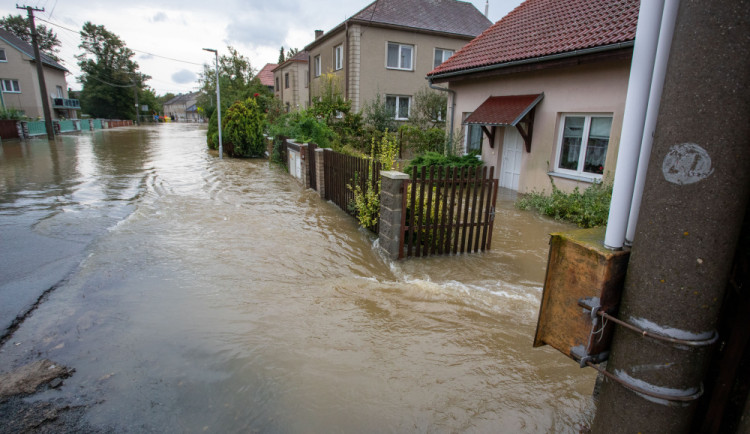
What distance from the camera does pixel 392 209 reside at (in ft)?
18.9

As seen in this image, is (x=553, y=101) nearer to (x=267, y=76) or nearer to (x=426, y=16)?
(x=426, y=16)

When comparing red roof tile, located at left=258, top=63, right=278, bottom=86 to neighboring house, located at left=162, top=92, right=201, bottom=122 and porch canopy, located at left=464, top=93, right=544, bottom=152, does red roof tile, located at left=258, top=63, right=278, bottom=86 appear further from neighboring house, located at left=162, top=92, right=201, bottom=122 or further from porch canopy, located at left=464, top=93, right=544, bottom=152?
neighboring house, located at left=162, top=92, right=201, bottom=122

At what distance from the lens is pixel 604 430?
5.00ft

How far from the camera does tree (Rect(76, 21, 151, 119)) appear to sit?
58.4 metres

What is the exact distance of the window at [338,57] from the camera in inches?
851

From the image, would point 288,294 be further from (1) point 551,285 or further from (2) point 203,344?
(1) point 551,285

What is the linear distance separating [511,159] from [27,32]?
76.4 m

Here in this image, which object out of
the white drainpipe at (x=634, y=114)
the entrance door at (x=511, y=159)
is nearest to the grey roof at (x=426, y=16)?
the entrance door at (x=511, y=159)

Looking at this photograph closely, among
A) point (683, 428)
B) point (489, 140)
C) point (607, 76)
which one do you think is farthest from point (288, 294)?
point (489, 140)

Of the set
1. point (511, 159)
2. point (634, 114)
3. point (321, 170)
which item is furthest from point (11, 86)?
point (634, 114)

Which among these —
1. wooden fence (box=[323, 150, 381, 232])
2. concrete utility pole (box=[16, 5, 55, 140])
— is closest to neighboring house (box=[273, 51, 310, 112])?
concrete utility pole (box=[16, 5, 55, 140])

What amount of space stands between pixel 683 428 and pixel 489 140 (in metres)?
11.1

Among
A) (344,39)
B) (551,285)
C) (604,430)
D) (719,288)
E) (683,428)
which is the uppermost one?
(344,39)

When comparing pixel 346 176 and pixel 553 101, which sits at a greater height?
pixel 553 101
